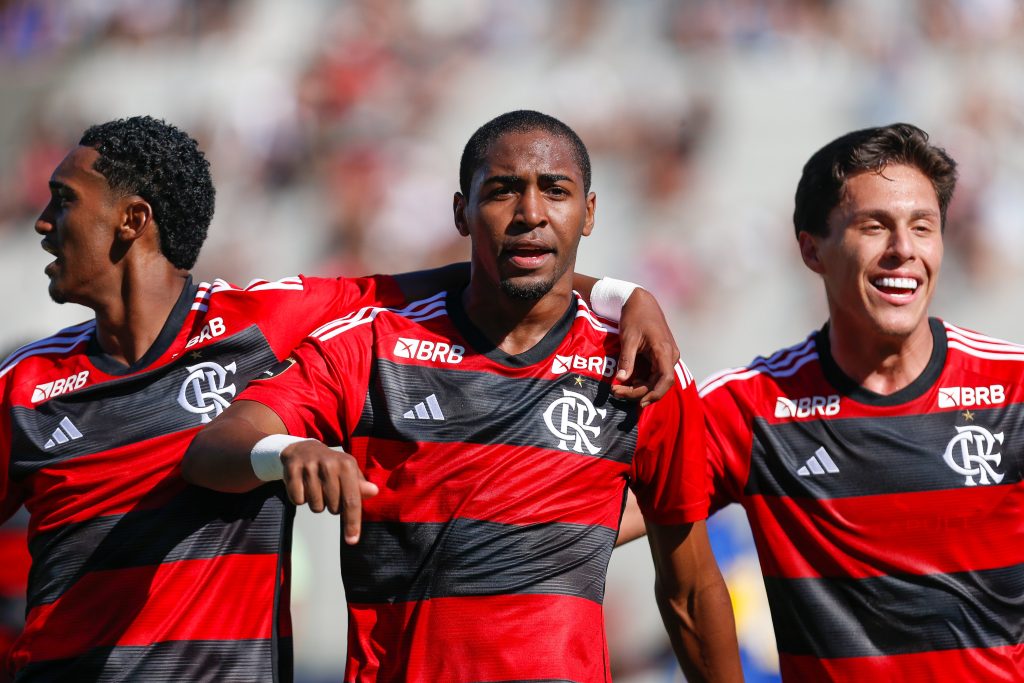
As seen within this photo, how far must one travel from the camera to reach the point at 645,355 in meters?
3.00

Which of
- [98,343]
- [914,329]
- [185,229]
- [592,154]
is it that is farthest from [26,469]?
[592,154]

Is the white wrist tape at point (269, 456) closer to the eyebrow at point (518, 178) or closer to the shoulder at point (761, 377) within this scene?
the eyebrow at point (518, 178)

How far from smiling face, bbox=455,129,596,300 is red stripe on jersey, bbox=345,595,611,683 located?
0.78 metres

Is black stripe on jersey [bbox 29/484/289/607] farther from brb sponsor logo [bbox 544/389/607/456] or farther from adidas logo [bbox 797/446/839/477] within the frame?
adidas logo [bbox 797/446/839/477]

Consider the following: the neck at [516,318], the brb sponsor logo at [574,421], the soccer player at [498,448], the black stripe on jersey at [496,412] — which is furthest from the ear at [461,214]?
the brb sponsor logo at [574,421]

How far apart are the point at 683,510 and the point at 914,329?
2.98ft

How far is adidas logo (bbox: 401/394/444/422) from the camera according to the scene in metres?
2.89

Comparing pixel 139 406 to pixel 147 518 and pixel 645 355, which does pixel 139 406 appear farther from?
pixel 645 355

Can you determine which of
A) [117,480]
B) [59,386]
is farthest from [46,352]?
[117,480]

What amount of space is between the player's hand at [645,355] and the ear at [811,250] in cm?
80

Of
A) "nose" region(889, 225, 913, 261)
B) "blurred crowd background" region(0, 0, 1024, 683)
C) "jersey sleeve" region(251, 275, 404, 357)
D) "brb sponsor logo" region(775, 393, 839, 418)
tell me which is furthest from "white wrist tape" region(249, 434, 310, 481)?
"blurred crowd background" region(0, 0, 1024, 683)

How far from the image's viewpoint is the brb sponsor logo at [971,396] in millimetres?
3311

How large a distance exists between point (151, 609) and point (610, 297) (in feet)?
4.86

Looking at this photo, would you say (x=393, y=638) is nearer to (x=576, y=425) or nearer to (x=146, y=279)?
(x=576, y=425)
